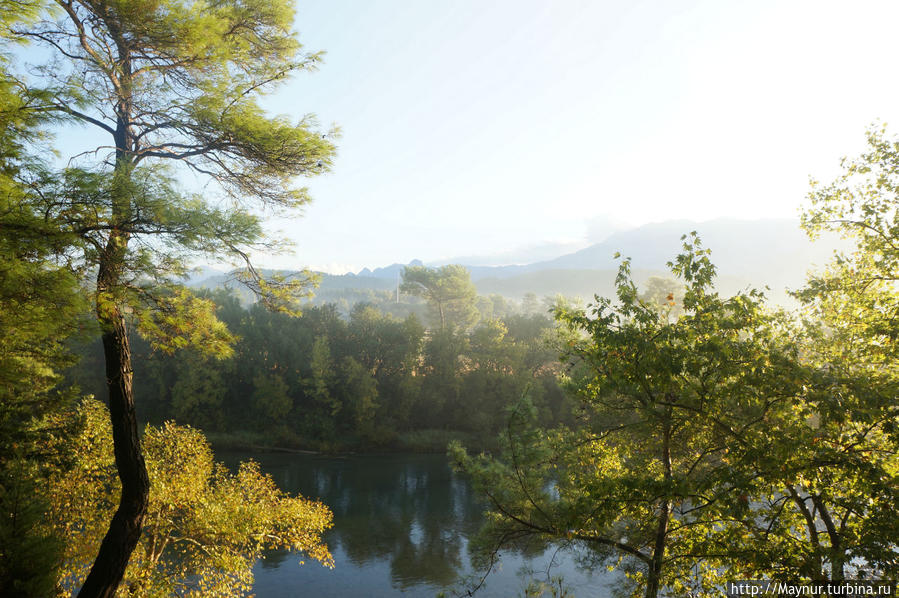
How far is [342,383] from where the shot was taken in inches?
1714

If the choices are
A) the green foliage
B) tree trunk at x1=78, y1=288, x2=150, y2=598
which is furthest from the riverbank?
tree trunk at x1=78, y1=288, x2=150, y2=598

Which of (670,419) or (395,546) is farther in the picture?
(395,546)

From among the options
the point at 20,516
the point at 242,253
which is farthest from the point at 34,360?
the point at 242,253

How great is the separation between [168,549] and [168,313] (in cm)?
1579

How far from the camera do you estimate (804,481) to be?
719 centimetres

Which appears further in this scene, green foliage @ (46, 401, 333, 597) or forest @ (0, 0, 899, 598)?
green foliage @ (46, 401, 333, 597)

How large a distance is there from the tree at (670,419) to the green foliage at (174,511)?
618 cm

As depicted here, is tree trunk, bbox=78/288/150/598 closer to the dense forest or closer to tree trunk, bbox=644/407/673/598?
tree trunk, bbox=644/407/673/598

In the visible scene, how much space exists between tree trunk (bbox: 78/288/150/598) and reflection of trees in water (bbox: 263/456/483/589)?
1209 cm

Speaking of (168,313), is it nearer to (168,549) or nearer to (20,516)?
(20,516)

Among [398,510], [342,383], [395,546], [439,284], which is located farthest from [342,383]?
[439,284]

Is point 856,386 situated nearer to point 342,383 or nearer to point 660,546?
point 660,546

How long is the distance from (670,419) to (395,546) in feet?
57.0

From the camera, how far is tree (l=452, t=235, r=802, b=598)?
22.4 ft
